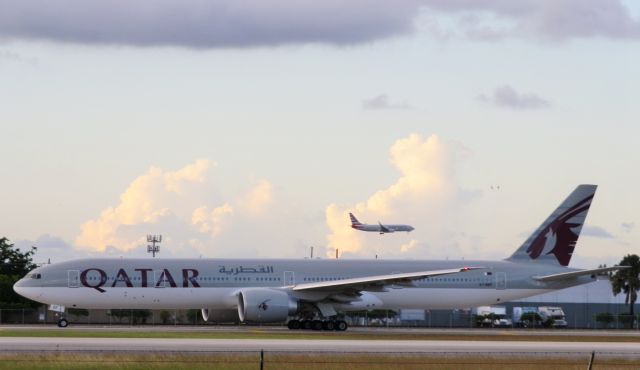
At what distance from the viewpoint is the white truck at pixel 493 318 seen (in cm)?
8606

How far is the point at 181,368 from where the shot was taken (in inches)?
1259

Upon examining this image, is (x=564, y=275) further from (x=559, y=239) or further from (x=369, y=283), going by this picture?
(x=369, y=283)

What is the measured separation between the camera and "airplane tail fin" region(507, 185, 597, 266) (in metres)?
67.8

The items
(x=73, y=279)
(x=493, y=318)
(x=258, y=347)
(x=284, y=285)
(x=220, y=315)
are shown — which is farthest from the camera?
(x=493, y=318)

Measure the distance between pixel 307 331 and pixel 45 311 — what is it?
24376 millimetres

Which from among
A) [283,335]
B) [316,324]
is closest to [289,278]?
[316,324]

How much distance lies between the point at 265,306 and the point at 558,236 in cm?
1830

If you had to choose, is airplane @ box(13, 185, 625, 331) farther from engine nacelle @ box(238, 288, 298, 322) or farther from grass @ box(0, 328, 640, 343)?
grass @ box(0, 328, 640, 343)

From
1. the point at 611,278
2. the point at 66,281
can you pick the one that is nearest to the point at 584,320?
the point at 611,278

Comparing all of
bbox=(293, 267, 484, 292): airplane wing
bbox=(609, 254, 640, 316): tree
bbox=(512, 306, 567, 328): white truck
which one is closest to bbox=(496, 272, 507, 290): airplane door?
bbox=(293, 267, 484, 292): airplane wing

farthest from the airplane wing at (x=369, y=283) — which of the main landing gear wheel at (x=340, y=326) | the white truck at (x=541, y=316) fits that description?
the white truck at (x=541, y=316)

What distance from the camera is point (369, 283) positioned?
197 feet

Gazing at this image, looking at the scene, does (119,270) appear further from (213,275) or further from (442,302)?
(442,302)

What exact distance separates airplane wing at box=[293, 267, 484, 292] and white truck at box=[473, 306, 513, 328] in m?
22.7
